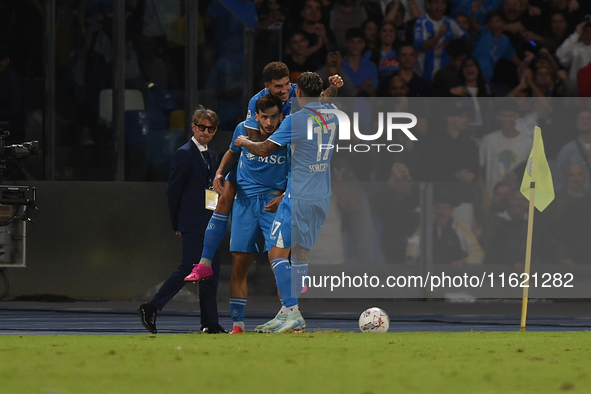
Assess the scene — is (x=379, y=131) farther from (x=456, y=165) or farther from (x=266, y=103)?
(x=266, y=103)

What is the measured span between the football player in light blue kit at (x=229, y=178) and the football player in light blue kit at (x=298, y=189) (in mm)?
213

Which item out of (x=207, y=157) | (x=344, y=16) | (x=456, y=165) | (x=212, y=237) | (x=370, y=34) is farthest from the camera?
(x=344, y=16)

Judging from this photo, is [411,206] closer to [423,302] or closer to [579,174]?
[423,302]

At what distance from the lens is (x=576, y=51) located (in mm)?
14477

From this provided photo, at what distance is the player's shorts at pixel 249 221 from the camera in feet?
28.5

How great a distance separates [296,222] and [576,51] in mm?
7442

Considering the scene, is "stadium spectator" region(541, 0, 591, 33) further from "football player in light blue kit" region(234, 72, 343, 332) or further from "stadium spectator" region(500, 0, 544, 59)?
"football player in light blue kit" region(234, 72, 343, 332)

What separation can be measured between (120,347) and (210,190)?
226 cm

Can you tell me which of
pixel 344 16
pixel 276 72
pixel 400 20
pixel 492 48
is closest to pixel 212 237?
pixel 276 72

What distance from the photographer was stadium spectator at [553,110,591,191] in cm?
1266

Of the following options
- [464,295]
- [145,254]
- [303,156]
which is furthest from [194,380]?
[145,254]

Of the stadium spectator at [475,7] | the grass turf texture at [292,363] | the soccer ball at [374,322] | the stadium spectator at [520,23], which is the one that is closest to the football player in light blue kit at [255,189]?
the grass turf texture at [292,363]

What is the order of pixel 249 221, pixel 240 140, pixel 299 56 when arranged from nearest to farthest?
pixel 240 140 < pixel 249 221 < pixel 299 56

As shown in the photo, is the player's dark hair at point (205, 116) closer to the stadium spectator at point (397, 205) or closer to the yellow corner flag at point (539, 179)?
the yellow corner flag at point (539, 179)
